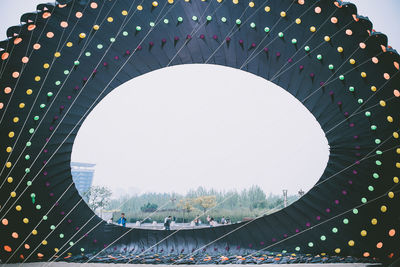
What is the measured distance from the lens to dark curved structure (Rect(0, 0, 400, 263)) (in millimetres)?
2693

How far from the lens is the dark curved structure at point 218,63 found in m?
2.69

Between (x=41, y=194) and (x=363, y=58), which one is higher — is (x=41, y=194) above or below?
below

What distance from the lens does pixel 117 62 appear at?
9.99 ft

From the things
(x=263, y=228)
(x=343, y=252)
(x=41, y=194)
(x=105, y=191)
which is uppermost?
(x=105, y=191)

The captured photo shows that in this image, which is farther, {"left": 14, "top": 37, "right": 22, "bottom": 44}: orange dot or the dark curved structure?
the dark curved structure

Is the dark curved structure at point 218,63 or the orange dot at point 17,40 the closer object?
the orange dot at point 17,40

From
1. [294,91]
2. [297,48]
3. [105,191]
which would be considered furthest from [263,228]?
[105,191]

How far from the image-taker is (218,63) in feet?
10.6

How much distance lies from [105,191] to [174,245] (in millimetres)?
11693

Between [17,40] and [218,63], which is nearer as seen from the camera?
[17,40]

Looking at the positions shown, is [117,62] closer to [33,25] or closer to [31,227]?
[33,25]

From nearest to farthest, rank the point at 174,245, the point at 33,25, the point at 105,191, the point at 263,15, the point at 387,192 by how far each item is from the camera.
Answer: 1. the point at 33,25
2. the point at 387,192
3. the point at 263,15
4. the point at 174,245
5. the point at 105,191

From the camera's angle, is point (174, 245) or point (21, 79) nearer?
point (21, 79)

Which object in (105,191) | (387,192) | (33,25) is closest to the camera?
(33,25)
